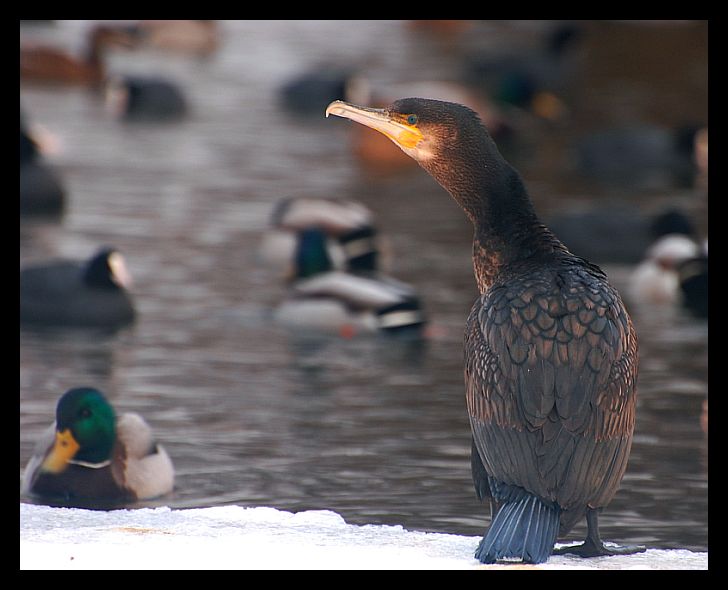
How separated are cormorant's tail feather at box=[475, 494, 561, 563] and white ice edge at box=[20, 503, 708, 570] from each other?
57mm

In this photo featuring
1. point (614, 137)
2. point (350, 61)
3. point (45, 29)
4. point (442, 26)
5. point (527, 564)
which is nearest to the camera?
point (527, 564)

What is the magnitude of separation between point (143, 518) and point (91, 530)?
1.38 ft

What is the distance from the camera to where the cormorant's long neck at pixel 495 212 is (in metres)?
6.65

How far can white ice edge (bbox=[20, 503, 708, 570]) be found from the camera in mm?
5961

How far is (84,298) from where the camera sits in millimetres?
12320

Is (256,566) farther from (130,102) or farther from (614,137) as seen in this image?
(130,102)

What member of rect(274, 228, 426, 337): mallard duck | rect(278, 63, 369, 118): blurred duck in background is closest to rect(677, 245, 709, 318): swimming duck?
rect(274, 228, 426, 337): mallard duck

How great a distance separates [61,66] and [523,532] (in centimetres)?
1870

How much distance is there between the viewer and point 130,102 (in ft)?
70.2

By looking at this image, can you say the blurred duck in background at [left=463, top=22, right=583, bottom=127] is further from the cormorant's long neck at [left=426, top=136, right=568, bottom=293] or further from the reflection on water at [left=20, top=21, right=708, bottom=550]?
the cormorant's long neck at [left=426, top=136, right=568, bottom=293]

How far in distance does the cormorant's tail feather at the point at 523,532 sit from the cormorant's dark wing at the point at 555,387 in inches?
2.3

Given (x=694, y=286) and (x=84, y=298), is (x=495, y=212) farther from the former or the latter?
(x=694, y=286)

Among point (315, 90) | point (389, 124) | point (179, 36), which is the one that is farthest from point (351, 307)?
point (179, 36)

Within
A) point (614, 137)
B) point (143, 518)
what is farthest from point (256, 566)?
point (614, 137)
